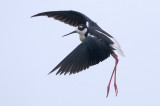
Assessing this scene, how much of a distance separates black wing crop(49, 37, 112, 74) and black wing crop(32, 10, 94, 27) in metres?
1.15

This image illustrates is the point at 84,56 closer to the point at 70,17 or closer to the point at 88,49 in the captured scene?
the point at 88,49

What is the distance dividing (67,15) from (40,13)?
0.70m

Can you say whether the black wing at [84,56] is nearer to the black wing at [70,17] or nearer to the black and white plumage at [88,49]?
the black and white plumage at [88,49]

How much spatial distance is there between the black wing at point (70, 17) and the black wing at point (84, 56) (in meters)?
1.15

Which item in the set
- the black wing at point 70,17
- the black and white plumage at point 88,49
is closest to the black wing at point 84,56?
the black and white plumage at point 88,49

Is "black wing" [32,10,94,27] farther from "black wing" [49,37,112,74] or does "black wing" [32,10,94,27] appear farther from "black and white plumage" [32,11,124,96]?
"black wing" [49,37,112,74]

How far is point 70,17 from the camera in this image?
32.8 feet

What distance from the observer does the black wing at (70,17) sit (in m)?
9.71

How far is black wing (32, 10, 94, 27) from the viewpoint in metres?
9.71

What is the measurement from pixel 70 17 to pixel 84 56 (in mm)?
1825

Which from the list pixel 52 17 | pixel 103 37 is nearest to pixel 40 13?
pixel 52 17

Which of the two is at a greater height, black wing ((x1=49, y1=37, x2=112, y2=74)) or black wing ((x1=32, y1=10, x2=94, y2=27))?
black wing ((x1=32, y1=10, x2=94, y2=27))

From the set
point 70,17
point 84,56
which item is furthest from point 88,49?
point 70,17

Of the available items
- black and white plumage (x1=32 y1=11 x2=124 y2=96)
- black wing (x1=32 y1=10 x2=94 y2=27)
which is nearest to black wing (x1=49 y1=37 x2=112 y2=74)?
black and white plumage (x1=32 y1=11 x2=124 y2=96)
